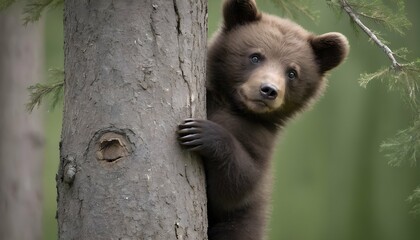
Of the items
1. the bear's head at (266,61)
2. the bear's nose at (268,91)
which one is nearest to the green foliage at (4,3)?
the bear's head at (266,61)

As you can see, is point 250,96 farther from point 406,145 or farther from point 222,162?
point 406,145

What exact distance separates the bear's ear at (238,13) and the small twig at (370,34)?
31.8 inches

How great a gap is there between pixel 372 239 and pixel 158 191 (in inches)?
348

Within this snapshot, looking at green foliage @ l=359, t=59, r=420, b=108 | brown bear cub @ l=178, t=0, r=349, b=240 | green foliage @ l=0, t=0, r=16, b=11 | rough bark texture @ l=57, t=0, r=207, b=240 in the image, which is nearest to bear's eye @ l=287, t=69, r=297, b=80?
brown bear cub @ l=178, t=0, r=349, b=240

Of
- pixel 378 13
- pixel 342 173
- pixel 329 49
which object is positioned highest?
pixel 378 13

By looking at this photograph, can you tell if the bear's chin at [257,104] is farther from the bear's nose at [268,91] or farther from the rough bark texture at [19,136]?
the rough bark texture at [19,136]

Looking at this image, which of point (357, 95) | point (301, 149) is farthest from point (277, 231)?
point (357, 95)

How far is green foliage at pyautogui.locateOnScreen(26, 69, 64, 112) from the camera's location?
470 centimetres

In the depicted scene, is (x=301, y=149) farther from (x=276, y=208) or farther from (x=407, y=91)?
(x=407, y=91)

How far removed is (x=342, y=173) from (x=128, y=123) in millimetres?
8690

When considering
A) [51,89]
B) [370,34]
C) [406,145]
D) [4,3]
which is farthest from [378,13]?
[4,3]

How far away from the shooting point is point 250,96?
14.9 feet

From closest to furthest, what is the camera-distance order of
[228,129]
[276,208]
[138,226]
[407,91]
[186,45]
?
1. [138,226]
2. [186,45]
3. [407,91]
4. [228,129]
5. [276,208]

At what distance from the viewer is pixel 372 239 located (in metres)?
11.8
